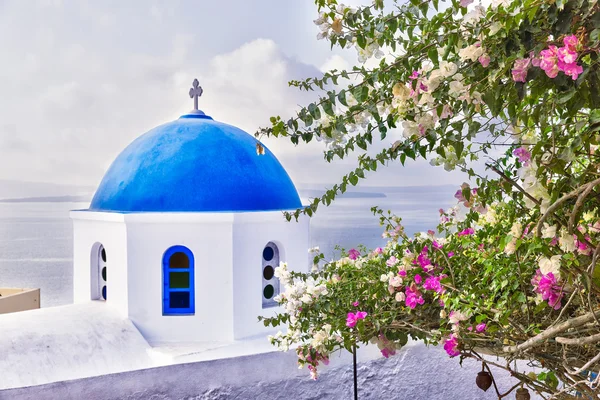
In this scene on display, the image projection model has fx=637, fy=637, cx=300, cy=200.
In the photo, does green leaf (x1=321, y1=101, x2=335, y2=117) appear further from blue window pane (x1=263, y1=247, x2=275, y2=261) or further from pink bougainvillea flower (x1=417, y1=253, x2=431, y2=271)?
blue window pane (x1=263, y1=247, x2=275, y2=261)

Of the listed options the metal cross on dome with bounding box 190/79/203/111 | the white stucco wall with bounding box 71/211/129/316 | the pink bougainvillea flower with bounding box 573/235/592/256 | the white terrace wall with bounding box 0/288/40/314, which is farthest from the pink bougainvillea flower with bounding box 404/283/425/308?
the white terrace wall with bounding box 0/288/40/314

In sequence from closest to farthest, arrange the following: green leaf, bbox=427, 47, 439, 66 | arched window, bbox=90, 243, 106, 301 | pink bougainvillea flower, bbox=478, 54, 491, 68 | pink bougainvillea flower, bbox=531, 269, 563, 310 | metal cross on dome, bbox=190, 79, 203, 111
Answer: pink bougainvillea flower, bbox=478, 54, 491, 68, green leaf, bbox=427, 47, 439, 66, pink bougainvillea flower, bbox=531, 269, 563, 310, arched window, bbox=90, 243, 106, 301, metal cross on dome, bbox=190, 79, 203, 111

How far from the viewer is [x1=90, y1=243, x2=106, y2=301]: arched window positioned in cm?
693

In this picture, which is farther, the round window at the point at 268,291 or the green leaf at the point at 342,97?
the round window at the point at 268,291

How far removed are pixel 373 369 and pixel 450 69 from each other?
11.8 feet

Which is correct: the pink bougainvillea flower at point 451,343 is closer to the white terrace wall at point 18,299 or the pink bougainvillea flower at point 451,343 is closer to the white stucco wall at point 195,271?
the white stucco wall at point 195,271

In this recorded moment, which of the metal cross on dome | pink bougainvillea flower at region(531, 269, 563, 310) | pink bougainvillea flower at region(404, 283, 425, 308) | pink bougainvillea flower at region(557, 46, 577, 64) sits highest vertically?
the metal cross on dome

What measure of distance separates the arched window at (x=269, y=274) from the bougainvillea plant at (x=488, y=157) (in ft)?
11.8

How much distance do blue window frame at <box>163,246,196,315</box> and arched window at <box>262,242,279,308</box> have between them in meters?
0.79

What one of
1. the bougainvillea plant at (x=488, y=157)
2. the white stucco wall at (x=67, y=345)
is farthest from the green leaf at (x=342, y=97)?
the white stucco wall at (x=67, y=345)

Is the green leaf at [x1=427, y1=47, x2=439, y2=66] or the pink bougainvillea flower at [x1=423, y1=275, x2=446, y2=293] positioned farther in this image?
the pink bougainvillea flower at [x1=423, y1=275, x2=446, y2=293]

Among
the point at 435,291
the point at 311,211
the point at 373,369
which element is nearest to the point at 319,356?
the point at 435,291

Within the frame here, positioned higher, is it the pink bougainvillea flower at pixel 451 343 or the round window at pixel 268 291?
the pink bougainvillea flower at pixel 451 343

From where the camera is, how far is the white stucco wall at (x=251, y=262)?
6.45m
